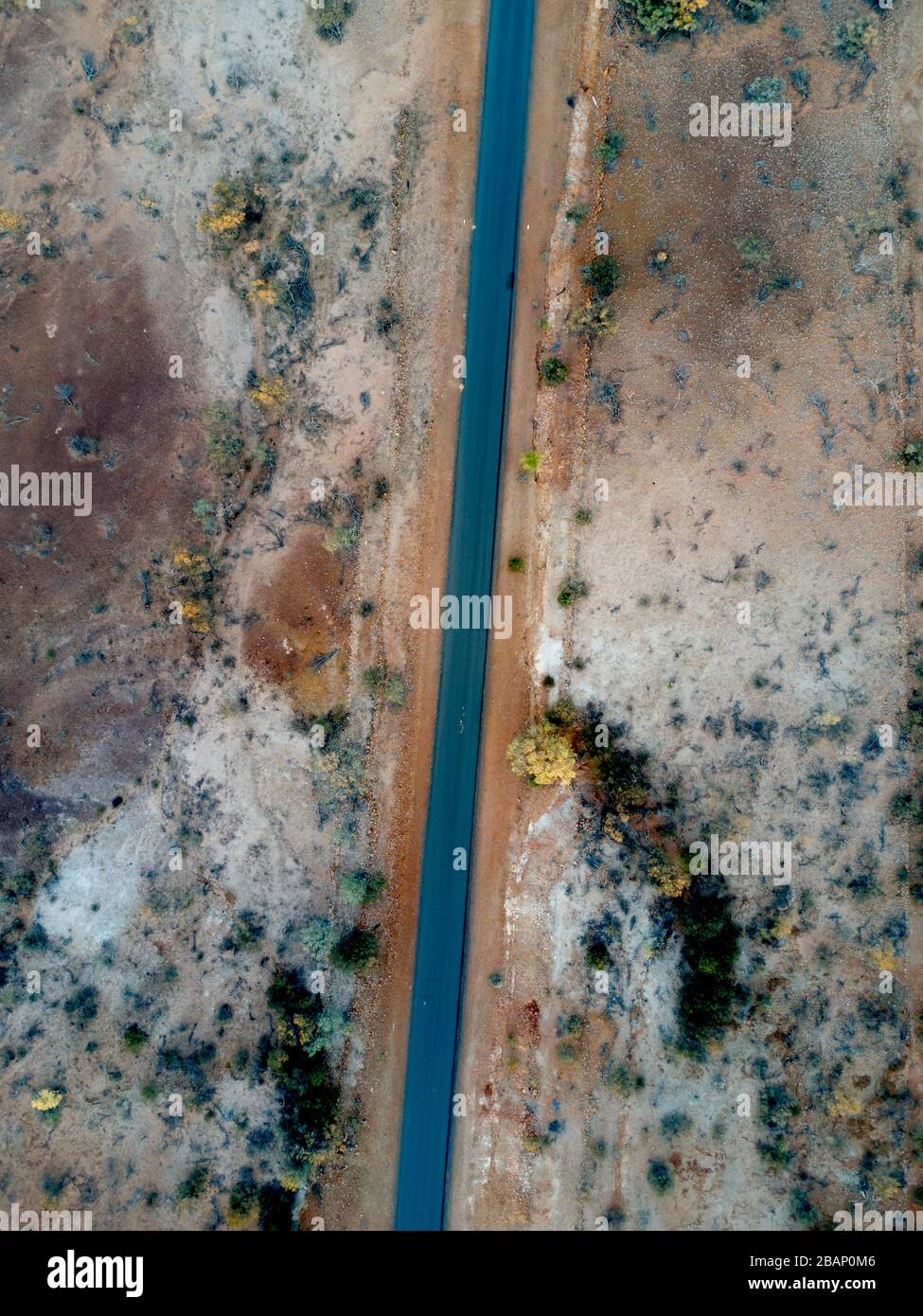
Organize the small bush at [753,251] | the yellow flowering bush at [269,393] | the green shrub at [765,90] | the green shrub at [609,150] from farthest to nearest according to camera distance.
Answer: the yellow flowering bush at [269,393] < the green shrub at [609,150] < the green shrub at [765,90] < the small bush at [753,251]

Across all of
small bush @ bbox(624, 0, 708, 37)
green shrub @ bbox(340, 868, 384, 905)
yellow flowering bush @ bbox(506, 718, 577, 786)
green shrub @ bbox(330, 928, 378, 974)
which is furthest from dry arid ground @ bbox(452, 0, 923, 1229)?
green shrub @ bbox(340, 868, 384, 905)

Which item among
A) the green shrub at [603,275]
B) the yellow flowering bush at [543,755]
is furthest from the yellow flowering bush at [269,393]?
the yellow flowering bush at [543,755]

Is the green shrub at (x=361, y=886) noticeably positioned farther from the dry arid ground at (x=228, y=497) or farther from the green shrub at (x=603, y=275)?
the green shrub at (x=603, y=275)

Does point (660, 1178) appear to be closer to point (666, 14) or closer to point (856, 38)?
point (856, 38)

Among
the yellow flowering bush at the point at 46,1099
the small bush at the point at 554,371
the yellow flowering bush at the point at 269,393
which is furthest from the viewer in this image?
the yellow flowering bush at the point at 269,393

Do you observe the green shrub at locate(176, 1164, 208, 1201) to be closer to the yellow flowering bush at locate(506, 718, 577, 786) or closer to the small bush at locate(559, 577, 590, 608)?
the yellow flowering bush at locate(506, 718, 577, 786)

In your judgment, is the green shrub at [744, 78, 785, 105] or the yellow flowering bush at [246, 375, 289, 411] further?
the yellow flowering bush at [246, 375, 289, 411]

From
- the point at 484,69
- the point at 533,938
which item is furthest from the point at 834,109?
the point at 533,938
